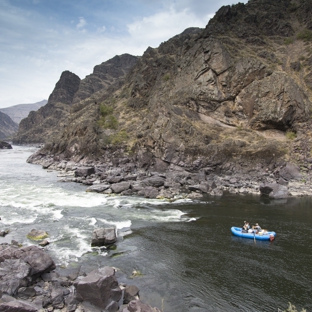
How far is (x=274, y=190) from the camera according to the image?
40.3 metres

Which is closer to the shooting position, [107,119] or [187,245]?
[187,245]

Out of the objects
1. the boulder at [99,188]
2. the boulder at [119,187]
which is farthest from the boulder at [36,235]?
the boulder at [99,188]

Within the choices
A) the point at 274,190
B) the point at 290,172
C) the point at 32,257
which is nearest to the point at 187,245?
the point at 32,257

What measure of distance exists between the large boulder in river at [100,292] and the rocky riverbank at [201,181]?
971 inches

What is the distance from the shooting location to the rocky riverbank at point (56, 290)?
43.5 feet

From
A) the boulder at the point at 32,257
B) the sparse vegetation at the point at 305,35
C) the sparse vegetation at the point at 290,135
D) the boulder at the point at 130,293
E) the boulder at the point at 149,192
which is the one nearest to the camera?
the boulder at the point at 130,293

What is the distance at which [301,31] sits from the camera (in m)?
77.6

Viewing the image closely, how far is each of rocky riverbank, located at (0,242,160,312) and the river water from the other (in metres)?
1.75

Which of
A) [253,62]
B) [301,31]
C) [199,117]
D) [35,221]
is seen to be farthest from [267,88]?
[35,221]

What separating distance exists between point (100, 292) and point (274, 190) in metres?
33.5

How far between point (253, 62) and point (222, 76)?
710cm

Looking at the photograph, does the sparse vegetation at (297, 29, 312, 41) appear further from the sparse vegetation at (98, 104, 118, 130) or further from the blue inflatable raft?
the blue inflatable raft

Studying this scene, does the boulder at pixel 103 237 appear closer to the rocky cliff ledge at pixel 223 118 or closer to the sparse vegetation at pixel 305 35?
the rocky cliff ledge at pixel 223 118

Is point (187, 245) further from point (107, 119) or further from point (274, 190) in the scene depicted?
point (107, 119)
